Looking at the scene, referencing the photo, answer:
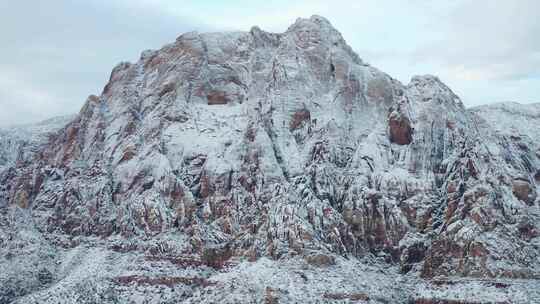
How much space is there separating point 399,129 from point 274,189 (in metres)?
21.8

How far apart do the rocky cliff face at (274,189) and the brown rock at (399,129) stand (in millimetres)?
230

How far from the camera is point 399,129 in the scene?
10100 centimetres

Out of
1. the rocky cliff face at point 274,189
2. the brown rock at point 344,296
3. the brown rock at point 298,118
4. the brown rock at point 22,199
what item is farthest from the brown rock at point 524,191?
the brown rock at point 22,199

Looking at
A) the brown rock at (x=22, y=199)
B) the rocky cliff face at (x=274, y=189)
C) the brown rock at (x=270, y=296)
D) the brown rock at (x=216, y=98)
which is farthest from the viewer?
the brown rock at (x=216, y=98)

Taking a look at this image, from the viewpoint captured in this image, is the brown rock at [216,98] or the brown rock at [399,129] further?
the brown rock at [216,98]

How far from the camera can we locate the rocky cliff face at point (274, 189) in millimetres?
83875

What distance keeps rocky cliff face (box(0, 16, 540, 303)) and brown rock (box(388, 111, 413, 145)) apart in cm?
23

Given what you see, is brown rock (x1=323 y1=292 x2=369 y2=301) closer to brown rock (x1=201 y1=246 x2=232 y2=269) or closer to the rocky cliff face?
the rocky cliff face

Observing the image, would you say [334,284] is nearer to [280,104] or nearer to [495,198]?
[495,198]

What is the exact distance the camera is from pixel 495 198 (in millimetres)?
87125

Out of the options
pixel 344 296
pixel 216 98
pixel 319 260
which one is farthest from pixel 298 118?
Result: pixel 344 296

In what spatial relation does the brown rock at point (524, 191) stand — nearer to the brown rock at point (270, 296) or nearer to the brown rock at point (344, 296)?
the brown rock at point (344, 296)

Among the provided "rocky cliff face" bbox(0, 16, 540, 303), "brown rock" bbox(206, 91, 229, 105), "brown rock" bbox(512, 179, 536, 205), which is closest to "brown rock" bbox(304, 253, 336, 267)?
"rocky cliff face" bbox(0, 16, 540, 303)

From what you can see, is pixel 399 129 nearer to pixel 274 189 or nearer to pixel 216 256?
pixel 274 189
